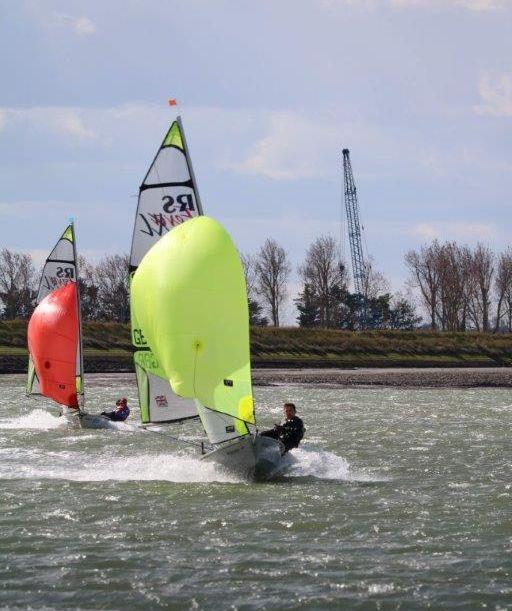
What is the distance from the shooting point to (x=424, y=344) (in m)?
87.6

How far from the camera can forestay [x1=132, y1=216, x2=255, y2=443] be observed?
18.3 metres

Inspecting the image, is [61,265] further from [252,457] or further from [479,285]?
[479,285]

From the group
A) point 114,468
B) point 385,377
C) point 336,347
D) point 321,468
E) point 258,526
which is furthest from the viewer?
point 336,347

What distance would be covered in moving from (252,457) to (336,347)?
217ft

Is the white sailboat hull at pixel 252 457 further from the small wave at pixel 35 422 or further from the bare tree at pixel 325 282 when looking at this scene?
the bare tree at pixel 325 282

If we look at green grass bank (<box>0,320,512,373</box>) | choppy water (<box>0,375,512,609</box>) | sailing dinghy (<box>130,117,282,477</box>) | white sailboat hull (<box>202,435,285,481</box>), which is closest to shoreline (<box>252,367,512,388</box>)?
green grass bank (<box>0,320,512,373</box>)

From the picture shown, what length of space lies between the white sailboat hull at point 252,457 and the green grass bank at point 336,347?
5263 centimetres

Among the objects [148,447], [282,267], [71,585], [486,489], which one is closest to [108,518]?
[71,585]

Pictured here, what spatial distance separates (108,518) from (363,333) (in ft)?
252

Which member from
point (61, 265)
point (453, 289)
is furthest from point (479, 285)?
point (61, 265)

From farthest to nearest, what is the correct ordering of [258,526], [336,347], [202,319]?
[336,347] → [202,319] → [258,526]

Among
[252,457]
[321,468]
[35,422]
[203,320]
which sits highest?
[203,320]

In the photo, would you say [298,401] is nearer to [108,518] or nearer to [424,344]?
[108,518]

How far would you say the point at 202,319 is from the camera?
60.0ft
